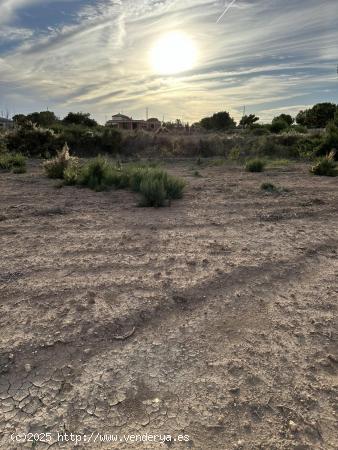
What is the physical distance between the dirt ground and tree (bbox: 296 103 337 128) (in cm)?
4839

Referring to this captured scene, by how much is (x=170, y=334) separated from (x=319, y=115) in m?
53.1

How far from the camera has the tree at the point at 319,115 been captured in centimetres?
4819

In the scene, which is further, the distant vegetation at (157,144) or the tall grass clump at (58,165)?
the distant vegetation at (157,144)

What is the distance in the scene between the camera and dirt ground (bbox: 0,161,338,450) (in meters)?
2.25

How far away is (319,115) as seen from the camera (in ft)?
161

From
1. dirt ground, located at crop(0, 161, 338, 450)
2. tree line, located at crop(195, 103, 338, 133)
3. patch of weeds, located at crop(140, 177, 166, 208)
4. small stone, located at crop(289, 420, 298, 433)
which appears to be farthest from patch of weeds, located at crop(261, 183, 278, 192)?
tree line, located at crop(195, 103, 338, 133)

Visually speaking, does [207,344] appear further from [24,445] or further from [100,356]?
[24,445]

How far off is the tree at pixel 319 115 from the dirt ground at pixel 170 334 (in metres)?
48.4

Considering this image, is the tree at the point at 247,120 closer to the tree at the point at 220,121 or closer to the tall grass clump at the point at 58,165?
the tree at the point at 220,121

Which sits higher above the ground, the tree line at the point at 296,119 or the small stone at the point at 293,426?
the tree line at the point at 296,119

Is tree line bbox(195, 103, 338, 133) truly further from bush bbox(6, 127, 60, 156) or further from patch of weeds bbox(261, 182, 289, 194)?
patch of weeds bbox(261, 182, 289, 194)

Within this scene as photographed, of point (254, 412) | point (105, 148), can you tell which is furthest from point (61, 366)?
point (105, 148)

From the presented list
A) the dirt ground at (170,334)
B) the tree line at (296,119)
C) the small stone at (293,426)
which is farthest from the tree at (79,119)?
the small stone at (293,426)

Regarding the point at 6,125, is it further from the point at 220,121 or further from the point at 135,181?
the point at 220,121
